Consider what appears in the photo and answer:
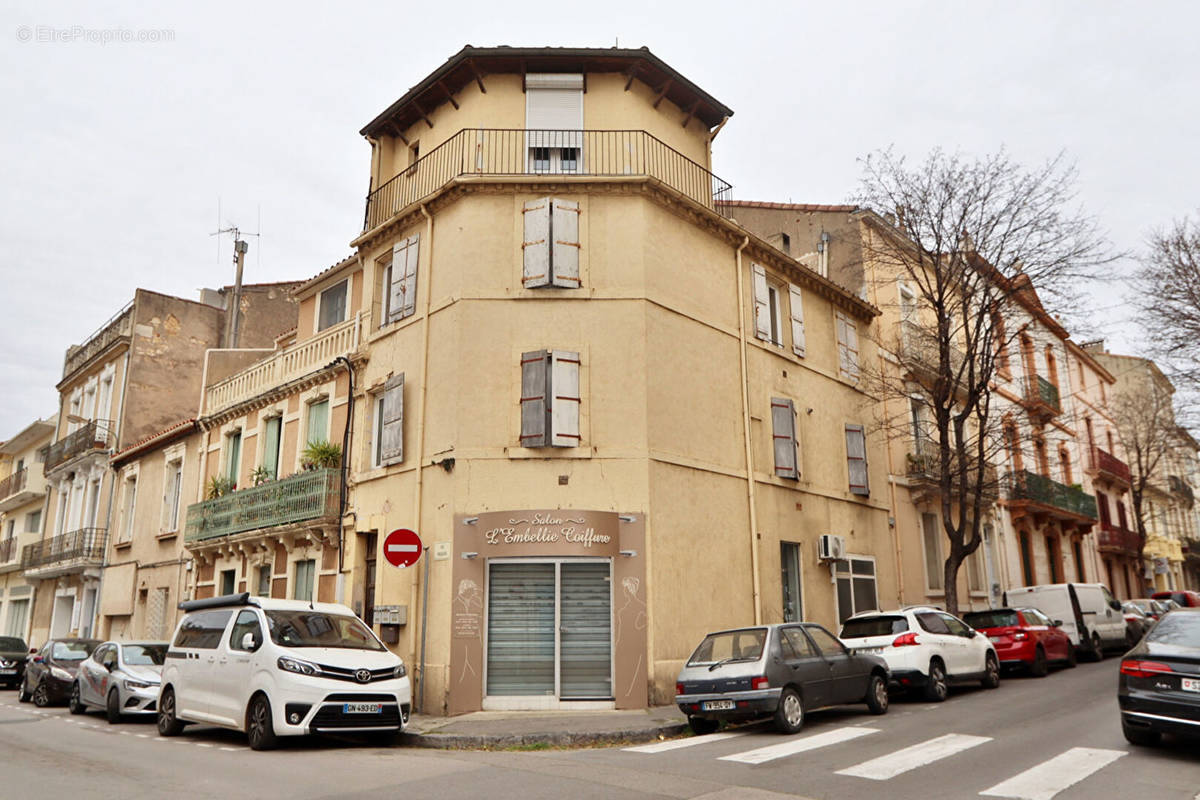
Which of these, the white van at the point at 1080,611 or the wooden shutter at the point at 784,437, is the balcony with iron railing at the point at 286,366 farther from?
the white van at the point at 1080,611

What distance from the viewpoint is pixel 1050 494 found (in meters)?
29.9

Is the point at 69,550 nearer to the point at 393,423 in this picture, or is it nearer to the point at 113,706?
the point at 113,706

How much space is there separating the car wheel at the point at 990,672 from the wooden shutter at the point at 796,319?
7.71 m

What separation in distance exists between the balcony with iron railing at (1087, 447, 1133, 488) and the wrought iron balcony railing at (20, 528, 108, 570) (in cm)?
3819

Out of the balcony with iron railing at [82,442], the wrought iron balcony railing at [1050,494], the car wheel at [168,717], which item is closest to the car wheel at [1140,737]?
the car wheel at [168,717]

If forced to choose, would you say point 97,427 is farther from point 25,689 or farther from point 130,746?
point 130,746

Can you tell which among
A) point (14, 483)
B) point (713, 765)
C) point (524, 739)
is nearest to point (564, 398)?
point (524, 739)

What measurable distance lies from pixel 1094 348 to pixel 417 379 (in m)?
42.7

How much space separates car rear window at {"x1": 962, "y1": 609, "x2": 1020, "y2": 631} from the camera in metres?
18.1

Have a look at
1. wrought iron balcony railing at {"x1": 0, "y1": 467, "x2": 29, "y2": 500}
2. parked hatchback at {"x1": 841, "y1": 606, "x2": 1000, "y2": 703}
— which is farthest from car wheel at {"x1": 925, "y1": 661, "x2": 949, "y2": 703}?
wrought iron balcony railing at {"x1": 0, "y1": 467, "x2": 29, "y2": 500}

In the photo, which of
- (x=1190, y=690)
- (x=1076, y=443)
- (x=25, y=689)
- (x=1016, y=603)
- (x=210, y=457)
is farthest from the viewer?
(x=1076, y=443)

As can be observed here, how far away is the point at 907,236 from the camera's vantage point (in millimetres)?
20625

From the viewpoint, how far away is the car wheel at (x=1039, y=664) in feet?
57.5

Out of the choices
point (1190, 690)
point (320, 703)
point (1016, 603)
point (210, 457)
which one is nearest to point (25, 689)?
point (210, 457)
